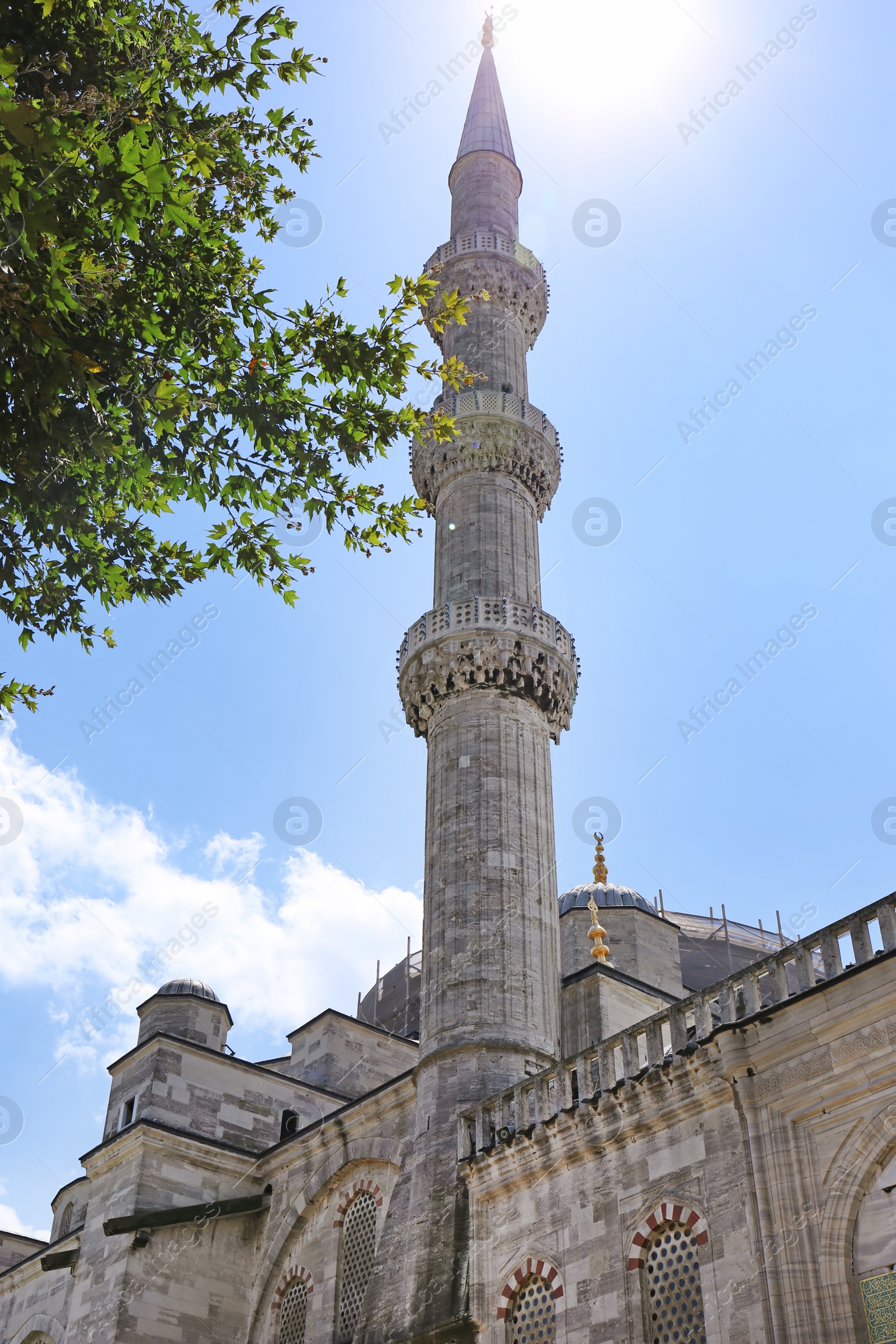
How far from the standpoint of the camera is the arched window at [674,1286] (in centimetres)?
1025

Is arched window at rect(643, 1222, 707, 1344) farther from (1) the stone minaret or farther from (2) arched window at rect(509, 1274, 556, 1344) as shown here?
(1) the stone minaret

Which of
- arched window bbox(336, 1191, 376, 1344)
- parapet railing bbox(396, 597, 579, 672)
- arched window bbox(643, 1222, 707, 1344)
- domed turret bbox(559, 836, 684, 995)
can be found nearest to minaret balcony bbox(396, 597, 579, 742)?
parapet railing bbox(396, 597, 579, 672)

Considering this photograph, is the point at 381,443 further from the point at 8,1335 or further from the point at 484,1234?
the point at 8,1335

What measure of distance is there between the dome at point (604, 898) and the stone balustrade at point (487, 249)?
11.5m

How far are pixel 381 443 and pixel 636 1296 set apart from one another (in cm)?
752

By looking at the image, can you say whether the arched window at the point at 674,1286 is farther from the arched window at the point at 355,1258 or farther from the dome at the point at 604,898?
the dome at the point at 604,898

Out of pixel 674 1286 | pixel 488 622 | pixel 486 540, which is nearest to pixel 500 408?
pixel 486 540

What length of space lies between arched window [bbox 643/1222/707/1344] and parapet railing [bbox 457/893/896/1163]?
1415mm

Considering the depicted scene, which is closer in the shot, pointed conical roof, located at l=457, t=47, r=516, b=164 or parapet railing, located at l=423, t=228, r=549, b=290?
parapet railing, located at l=423, t=228, r=549, b=290

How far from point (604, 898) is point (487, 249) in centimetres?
1239

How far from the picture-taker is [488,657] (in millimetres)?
18328

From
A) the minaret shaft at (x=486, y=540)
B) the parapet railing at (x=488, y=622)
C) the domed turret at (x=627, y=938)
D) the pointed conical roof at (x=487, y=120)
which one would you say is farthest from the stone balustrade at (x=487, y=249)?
the domed turret at (x=627, y=938)

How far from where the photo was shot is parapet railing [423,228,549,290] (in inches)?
929

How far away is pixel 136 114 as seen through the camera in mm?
7746
